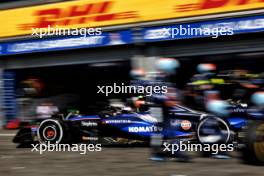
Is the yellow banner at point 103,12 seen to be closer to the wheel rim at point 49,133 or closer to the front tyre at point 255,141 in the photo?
the wheel rim at point 49,133

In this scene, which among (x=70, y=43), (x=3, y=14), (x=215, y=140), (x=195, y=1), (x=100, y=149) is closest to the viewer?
(x=215, y=140)

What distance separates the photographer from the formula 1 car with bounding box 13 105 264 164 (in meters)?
9.38

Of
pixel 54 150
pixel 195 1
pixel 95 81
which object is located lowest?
pixel 54 150

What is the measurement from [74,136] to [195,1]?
619 centimetres

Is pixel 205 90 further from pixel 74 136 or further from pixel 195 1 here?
pixel 195 1

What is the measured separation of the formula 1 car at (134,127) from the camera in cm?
938

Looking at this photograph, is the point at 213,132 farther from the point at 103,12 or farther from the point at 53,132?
the point at 103,12

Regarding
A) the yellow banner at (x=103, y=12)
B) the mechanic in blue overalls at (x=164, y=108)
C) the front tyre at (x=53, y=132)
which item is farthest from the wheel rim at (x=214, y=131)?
the yellow banner at (x=103, y=12)

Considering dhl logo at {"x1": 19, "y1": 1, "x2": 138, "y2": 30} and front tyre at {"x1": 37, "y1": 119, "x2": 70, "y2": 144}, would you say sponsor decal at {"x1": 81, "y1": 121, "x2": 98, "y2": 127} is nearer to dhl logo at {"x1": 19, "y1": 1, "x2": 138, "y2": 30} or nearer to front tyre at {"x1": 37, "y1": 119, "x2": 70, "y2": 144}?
front tyre at {"x1": 37, "y1": 119, "x2": 70, "y2": 144}

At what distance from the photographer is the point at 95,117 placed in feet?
37.1

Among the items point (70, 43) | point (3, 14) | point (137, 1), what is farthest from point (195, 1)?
point (3, 14)

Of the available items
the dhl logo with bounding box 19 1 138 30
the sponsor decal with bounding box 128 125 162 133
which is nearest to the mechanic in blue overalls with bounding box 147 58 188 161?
the sponsor decal with bounding box 128 125 162 133

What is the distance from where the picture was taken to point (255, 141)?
7980 millimetres

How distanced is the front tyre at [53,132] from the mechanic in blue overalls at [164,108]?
2934 mm
